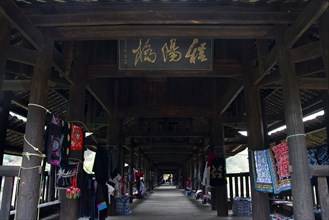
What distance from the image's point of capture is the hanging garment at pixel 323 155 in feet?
25.1

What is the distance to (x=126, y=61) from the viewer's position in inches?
242

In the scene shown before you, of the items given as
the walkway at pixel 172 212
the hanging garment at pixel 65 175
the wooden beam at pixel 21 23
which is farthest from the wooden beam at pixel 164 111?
the wooden beam at pixel 21 23

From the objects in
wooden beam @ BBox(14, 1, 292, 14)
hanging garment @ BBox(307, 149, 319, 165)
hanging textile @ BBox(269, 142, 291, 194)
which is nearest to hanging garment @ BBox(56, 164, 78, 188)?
wooden beam @ BBox(14, 1, 292, 14)

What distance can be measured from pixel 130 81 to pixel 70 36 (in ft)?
20.1

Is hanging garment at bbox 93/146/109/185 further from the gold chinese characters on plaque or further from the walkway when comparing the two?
the walkway

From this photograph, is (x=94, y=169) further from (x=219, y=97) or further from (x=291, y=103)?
(x=219, y=97)

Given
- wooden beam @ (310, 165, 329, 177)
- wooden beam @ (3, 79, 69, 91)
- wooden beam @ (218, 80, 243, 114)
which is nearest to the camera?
wooden beam @ (310, 165, 329, 177)

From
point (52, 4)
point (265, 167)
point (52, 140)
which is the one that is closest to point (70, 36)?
point (52, 4)

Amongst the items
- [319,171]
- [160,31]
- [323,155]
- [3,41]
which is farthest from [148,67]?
[323,155]

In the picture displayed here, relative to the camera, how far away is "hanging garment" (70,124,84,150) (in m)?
5.89

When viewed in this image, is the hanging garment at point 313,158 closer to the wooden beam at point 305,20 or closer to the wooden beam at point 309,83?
the wooden beam at point 309,83

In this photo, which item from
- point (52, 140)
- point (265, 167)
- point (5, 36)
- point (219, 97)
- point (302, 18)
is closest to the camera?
point (5, 36)

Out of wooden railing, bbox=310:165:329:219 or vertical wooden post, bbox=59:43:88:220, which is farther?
vertical wooden post, bbox=59:43:88:220

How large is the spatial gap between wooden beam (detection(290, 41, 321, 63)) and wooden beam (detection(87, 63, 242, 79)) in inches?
93.8
